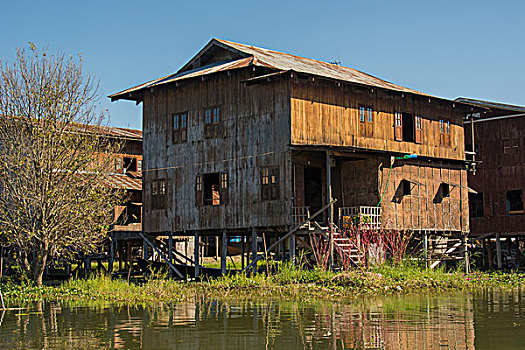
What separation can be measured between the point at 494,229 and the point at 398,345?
1145 inches

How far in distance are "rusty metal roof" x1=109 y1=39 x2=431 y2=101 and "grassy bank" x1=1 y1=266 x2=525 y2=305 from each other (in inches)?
323

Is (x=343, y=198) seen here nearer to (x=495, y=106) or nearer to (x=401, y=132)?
(x=401, y=132)

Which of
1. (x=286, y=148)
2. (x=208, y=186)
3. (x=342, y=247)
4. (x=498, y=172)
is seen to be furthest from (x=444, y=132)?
(x=208, y=186)

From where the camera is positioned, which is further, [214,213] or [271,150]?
[214,213]

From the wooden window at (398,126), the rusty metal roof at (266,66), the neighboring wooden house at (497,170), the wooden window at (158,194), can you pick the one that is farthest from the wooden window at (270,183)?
the neighboring wooden house at (497,170)

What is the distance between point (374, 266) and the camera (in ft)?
84.1

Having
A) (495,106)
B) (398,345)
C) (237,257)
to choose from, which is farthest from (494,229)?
(398,345)

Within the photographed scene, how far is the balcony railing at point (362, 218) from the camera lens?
2823cm

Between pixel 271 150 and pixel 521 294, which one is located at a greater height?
pixel 271 150

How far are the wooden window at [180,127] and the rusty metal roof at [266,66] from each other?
1.65 meters

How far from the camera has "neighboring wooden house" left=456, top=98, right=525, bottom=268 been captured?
38875 mm

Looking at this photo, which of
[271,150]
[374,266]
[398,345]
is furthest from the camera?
[271,150]

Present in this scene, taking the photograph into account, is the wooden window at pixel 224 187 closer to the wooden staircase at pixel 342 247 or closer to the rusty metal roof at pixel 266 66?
the rusty metal roof at pixel 266 66

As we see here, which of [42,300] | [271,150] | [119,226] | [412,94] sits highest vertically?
[412,94]
